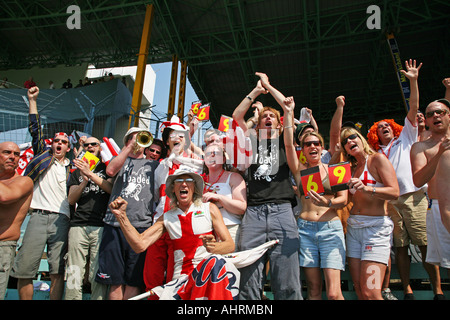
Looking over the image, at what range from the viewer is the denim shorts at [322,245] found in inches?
112

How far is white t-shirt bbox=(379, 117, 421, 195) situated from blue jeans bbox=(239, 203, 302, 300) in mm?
1722

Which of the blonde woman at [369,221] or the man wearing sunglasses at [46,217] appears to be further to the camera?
the man wearing sunglasses at [46,217]

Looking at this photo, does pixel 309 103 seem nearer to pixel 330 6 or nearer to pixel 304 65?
pixel 304 65

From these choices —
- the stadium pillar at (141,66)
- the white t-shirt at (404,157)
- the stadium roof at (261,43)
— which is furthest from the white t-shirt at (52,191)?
the stadium roof at (261,43)

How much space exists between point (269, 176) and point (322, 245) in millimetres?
868

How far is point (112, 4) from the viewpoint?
1312cm

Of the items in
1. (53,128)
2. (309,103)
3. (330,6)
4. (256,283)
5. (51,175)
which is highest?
(330,6)

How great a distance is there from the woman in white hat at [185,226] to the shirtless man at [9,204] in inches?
54.1

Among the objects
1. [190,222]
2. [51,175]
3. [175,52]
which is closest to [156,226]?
[190,222]

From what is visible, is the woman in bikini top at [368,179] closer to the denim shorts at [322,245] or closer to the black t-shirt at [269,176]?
the denim shorts at [322,245]

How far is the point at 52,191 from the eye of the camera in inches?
162

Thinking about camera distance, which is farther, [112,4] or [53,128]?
[112,4]

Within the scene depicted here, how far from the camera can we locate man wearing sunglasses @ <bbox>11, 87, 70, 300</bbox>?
3.66 metres

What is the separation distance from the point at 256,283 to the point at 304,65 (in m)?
14.2
